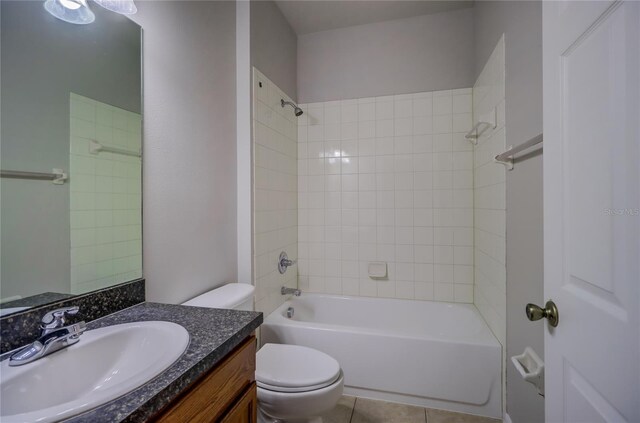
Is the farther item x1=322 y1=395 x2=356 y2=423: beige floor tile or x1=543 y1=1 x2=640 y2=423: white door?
x1=322 y1=395 x2=356 y2=423: beige floor tile

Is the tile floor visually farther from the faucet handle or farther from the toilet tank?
the faucet handle

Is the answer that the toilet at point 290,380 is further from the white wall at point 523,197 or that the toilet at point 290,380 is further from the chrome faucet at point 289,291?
the white wall at point 523,197

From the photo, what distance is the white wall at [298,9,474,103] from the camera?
7.34ft

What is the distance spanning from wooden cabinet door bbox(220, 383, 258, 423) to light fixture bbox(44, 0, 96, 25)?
128cm

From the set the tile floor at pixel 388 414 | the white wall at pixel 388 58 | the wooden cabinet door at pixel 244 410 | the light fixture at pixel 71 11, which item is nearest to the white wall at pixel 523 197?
the tile floor at pixel 388 414

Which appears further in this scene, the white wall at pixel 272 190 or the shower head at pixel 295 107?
the shower head at pixel 295 107

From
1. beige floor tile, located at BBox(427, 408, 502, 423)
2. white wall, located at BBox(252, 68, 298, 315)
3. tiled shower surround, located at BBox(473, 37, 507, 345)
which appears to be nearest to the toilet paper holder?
tiled shower surround, located at BBox(473, 37, 507, 345)

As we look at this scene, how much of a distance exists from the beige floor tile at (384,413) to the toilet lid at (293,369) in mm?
556

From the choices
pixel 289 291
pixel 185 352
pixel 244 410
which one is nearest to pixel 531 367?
pixel 244 410

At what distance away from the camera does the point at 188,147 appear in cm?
136

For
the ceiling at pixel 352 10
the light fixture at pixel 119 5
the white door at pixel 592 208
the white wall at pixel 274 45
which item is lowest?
the white door at pixel 592 208

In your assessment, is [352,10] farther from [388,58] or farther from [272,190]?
[272,190]

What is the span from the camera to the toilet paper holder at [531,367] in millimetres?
1100

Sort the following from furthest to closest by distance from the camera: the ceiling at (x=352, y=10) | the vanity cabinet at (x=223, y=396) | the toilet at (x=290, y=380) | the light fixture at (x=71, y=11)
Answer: the ceiling at (x=352, y=10)
the toilet at (x=290, y=380)
the light fixture at (x=71, y=11)
the vanity cabinet at (x=223, y=396)
